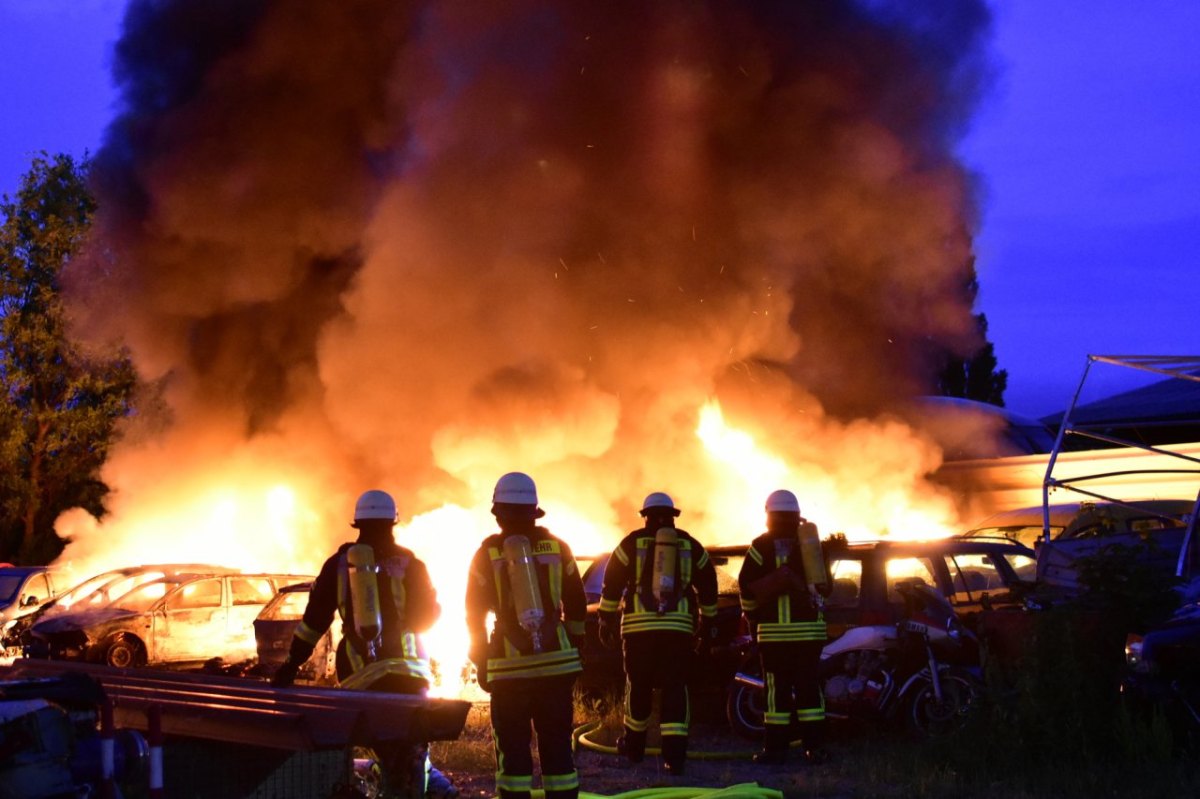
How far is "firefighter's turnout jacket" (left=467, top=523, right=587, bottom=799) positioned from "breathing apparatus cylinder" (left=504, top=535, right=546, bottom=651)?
0.06ft

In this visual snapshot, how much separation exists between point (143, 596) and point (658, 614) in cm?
945

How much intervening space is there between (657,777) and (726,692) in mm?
1900

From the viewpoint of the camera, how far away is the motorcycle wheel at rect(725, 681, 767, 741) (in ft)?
29.9

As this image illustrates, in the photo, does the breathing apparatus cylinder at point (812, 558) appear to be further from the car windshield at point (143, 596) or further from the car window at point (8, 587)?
the car window at point (8, 587)

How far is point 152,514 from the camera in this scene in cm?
2280

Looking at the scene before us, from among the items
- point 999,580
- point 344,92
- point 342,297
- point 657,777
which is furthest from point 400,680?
point 344,92

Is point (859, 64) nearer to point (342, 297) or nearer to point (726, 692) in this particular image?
point (342, 297)

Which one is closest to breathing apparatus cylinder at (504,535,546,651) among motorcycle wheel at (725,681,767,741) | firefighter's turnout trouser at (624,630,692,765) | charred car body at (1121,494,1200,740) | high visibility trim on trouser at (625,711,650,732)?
firefighter's turnout trouser at (624,630,692,765)

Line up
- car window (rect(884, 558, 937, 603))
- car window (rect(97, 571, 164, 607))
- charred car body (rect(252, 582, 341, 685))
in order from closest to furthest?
car window (rect(884, 558, 937, 603)) < charred car body (rect(252, 582, 341, 685)) < car window (rect(97, 571, 164, 607))

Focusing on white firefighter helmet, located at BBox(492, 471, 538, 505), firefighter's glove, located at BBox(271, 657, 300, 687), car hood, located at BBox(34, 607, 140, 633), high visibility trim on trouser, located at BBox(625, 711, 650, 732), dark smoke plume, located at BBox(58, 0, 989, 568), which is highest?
dark smoke plume, located at BBox(58, 0, 989, 568)

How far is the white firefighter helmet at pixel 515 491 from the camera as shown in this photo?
617 centimetres

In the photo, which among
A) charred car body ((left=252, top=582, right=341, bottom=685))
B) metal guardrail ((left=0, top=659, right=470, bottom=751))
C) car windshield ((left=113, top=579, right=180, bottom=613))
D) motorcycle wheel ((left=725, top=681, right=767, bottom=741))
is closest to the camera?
metal guardrail ((left=0, top=659, right=470, bottom=751))

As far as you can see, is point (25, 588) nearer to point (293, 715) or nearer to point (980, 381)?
point (293, 715)

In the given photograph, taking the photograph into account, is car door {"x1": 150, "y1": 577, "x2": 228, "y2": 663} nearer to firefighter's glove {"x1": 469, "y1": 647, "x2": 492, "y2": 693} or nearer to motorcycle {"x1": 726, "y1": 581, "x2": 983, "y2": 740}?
motorcycle {"x1": 726, "y1": 581, "x2": 983, "y2": 740}
